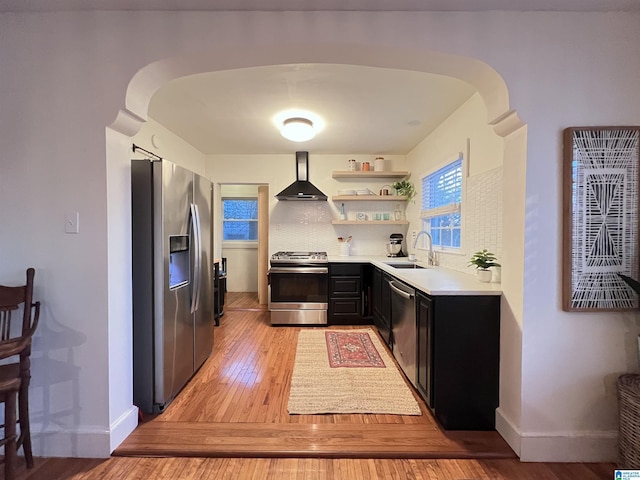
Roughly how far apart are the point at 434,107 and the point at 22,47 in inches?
117

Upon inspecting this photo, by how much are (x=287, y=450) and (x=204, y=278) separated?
1.53m

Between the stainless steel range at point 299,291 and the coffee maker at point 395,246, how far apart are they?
1096mm

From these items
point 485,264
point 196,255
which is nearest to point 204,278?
point 196,255

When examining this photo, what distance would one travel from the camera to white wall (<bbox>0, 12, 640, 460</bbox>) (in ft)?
5.39

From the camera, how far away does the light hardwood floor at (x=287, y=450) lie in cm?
158

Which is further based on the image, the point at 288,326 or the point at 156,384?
the point at 288,326

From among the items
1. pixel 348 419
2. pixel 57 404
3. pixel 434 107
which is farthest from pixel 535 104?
A: pixel 57 404

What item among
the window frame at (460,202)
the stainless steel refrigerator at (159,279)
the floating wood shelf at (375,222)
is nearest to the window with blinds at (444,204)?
the window frame at (460,202)

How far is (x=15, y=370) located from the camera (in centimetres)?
152

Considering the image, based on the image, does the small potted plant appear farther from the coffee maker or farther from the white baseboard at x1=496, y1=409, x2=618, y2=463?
the coffee maker

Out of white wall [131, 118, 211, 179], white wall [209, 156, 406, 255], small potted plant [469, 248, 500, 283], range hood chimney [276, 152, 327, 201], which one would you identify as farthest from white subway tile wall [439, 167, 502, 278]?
white wall [131, 118, 211, 179]

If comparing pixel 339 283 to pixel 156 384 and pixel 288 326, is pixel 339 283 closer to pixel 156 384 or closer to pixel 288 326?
pixel 288 326

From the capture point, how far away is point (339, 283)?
4.05 meters

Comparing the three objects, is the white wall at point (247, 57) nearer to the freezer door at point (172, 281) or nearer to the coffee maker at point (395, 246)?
the freezer door at point (172, 281)
